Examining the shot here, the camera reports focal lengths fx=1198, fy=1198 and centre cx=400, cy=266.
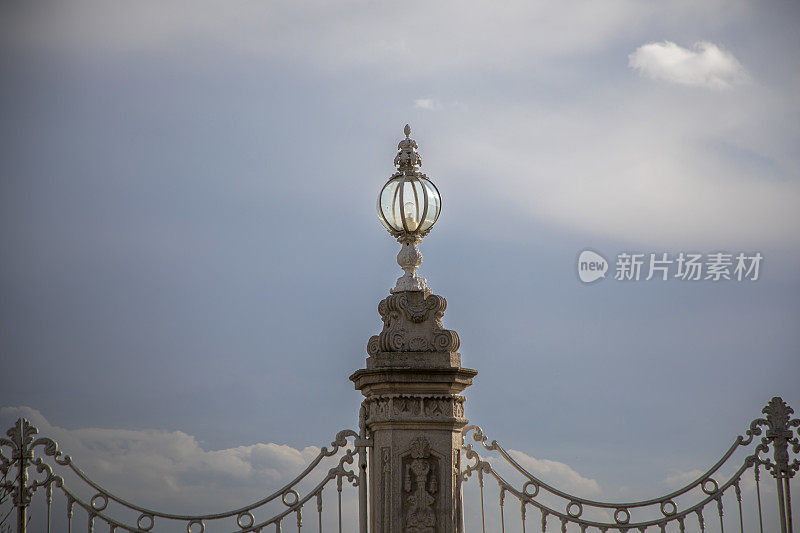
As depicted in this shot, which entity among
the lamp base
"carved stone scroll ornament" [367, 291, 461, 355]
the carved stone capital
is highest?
the lamp base

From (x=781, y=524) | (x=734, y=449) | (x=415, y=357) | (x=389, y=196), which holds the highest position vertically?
(x=389, y=196)

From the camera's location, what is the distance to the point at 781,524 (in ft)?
37.3

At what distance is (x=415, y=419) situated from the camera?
36.0 feet

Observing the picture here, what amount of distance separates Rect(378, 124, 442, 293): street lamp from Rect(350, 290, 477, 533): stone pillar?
305mm

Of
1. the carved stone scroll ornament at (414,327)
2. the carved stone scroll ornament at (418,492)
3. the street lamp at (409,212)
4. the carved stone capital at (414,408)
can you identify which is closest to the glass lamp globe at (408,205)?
the street lamp at (409,212)

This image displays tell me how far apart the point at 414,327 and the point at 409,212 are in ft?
3.59

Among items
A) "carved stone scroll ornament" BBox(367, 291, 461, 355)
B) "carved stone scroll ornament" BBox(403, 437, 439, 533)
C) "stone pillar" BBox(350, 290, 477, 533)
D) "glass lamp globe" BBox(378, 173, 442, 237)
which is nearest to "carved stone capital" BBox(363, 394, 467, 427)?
"stone pillar" BBox(350, 290, 477, 533)

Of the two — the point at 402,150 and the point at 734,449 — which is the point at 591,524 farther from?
the point at 402,150

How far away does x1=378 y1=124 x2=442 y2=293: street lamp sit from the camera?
37.2 feet

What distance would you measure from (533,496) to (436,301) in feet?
6.82

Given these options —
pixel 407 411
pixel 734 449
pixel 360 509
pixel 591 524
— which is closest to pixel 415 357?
pixel 407 411

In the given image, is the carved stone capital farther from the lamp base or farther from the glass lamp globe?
the glass lamp globe

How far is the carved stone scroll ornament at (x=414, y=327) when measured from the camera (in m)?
11.1

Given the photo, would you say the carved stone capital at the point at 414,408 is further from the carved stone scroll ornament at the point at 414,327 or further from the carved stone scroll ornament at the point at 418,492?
the carved stone scroll ornament at the point at 414,327
